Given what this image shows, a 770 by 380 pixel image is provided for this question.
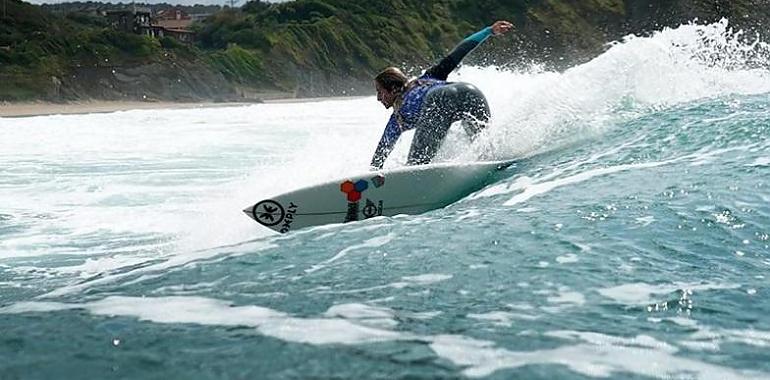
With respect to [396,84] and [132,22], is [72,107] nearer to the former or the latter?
[132,22]

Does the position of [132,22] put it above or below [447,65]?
above

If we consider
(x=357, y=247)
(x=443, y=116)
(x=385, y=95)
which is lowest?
(x=357, y=247)

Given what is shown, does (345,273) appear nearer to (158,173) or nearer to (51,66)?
(158,173)

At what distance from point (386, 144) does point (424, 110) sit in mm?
443

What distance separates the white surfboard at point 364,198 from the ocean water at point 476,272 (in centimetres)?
27

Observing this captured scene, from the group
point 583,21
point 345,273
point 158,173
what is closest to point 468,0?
point 583,21

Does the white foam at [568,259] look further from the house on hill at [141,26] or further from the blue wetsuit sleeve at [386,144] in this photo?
the house on hill at [141,26]

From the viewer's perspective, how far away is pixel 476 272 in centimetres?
393

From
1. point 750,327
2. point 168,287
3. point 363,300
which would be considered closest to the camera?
point 750,327

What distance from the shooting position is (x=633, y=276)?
12.3 feet

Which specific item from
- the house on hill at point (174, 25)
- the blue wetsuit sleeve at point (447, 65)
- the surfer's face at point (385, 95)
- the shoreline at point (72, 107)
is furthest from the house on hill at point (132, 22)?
the surfer's face at point (385, 95)

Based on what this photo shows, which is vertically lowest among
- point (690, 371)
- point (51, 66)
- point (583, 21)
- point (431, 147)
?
point (690, 371)

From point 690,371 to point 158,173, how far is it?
11231mm

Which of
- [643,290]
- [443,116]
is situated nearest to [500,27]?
[443,116]
